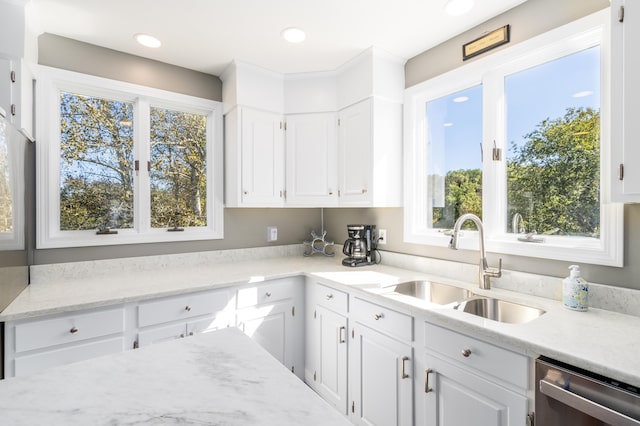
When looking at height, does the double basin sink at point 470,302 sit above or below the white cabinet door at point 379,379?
above

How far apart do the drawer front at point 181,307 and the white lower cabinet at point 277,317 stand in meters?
0.15

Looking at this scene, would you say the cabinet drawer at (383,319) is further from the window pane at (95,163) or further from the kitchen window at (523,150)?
the window pane at (95,163)

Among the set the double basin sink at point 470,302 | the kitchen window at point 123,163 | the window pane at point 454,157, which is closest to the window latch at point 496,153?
the window pane at point 454,157

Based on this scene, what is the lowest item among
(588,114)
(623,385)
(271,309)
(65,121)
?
(271,309)

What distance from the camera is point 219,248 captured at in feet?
8.98

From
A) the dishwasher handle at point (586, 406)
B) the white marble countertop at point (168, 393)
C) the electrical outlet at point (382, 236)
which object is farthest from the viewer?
the electrical outlet at point (382, 236)

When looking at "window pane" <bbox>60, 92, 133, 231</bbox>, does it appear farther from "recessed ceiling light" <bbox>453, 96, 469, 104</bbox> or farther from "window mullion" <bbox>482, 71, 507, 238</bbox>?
"window mullion" <bbox>482, 71, 507, 238</bbox>

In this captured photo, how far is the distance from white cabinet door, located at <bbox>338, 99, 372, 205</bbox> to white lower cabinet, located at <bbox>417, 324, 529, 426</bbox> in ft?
3.86

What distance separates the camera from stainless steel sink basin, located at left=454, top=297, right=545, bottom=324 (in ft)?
5.14

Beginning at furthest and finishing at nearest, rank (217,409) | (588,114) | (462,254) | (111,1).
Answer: (462,254)
(111,1)
(588,114)
(217,409)

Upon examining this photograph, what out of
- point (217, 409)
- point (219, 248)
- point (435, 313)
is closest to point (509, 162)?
point (435, 313)

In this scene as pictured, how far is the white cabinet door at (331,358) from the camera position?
2.02 m

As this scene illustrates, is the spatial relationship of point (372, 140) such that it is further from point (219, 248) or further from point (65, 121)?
point (65, 121)

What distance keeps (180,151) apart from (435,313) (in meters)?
2.24
